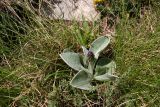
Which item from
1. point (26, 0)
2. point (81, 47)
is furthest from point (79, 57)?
point (26, 0)

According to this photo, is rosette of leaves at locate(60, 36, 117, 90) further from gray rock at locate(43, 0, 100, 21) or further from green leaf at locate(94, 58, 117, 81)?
gray rock at locate(43, 0, 100, 21)

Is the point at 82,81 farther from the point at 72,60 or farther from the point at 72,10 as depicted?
the point at 72,10

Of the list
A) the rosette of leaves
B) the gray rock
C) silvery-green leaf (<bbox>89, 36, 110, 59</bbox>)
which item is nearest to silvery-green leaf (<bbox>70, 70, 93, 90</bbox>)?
the rosette of leaves

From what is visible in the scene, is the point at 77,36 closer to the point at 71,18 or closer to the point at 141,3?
the point at 71,18

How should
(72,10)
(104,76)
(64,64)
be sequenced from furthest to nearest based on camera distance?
(72,10), (64,64), (104,76)

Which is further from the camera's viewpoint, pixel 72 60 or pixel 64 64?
pixel 64 64

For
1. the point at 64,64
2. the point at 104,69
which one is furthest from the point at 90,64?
the point at 64,64

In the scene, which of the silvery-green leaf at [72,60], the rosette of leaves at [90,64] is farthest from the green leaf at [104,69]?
the silvery-green leaf at [72,60]

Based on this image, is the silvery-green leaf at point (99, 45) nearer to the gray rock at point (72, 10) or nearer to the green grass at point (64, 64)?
the green grass at point (64, 64)
